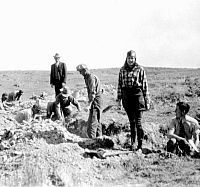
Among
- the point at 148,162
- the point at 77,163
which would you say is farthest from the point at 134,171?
the point at 77,163

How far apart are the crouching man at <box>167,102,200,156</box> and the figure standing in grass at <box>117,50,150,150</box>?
61 cm

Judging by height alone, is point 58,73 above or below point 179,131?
above

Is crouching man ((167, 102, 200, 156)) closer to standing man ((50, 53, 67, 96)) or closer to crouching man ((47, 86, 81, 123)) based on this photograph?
crouching man ((47, 86, 81, 123))

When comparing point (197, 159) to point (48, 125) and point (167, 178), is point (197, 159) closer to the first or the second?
point (167, 178)

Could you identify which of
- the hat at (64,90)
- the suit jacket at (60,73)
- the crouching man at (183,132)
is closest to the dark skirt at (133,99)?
the crouching man at (183,132)

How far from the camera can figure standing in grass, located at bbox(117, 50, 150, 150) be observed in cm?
646

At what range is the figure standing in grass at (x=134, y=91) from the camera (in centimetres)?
646

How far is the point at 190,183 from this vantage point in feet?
16.4

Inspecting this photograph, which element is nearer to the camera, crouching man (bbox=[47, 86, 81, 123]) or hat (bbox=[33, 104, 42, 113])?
crouching man (bbox=[47, 86, 81, 123])

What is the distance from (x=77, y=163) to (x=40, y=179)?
935 mm

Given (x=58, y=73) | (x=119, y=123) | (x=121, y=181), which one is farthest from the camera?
(x=58, y=73)

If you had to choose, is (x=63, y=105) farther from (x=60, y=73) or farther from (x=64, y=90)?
(x=60, y=73)

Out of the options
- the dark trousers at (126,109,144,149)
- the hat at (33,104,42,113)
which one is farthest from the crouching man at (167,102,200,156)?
the hat at (33,104,42,113)

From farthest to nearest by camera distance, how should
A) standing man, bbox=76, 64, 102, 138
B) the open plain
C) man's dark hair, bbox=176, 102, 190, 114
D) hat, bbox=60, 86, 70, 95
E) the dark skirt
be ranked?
1. hat, bbox=60, 86, 70, 95
2. standing man, bbox=76, 64, 102, 138
3. the dark skirt
4. man's dark hair, bbox=176, 102, 190, 114
5. the open plain
